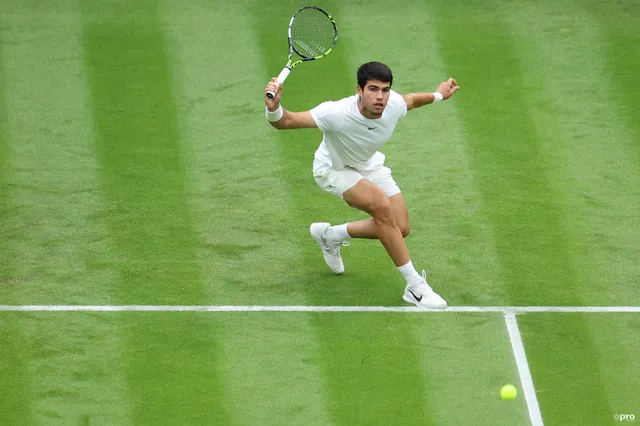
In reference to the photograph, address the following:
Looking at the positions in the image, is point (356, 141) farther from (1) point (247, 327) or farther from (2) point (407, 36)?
(2) point (407, 36)

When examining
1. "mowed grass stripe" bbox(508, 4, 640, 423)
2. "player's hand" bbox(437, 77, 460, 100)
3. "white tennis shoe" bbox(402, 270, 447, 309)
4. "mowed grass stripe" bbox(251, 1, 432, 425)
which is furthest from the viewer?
"player's hand" bbox(437, 77, 460, 100)

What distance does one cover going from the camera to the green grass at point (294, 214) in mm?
9086

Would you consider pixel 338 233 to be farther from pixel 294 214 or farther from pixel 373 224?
pixel 294 214

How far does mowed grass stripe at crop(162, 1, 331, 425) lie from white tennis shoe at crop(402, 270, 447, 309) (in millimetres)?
962

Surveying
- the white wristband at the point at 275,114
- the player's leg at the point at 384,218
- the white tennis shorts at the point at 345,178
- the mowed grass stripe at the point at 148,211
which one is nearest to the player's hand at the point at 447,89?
the white tennis shorts at the point at 345,178

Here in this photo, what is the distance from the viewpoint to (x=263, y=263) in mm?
10906

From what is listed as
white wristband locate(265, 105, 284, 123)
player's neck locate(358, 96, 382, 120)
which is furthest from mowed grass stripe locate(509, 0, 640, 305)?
white wristband locate(265, 105, 284, 123)

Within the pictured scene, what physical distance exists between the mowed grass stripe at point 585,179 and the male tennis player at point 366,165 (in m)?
1.37

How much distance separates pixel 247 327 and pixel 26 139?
4.30m

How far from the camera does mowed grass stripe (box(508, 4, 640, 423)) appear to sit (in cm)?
917

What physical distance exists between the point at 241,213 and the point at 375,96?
8.13ft

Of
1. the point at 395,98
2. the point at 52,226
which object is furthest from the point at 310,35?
the point at 52,226

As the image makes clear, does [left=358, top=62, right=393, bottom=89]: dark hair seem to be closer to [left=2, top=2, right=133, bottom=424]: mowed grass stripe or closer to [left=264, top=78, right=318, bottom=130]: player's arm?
[left=264, top=78, right=318, bottom=130]: player's arm

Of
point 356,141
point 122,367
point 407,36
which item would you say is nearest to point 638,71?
point 407,36
